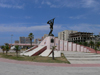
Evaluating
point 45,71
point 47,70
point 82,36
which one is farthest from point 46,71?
point 82,36

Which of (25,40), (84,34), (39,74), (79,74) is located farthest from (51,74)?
(25,40)

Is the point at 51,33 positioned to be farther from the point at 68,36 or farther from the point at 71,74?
the point at 68,36

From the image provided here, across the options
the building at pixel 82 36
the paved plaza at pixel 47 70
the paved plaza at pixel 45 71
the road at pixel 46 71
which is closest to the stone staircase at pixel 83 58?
the paved plaza at pixel 47 70

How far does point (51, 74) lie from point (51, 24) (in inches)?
766

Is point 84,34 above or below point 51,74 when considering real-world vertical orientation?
above

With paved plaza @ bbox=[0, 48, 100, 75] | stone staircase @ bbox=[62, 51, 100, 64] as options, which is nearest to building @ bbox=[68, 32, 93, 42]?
stone staircase @ bbox=[62, 51, 100, 64]

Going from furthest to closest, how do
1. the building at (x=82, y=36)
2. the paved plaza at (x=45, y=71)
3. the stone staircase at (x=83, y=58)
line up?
Result: the building at (x=82, y=36)
the stone staircase at (x=83, y=58)
the paved plaza at (x=45, y=71)

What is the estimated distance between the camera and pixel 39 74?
759cm

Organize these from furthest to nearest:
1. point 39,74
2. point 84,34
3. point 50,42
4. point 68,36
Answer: point 68,36, point 84,34, point 50,42, point 39,74

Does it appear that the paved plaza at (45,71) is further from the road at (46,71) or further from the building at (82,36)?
the building at (82,36)

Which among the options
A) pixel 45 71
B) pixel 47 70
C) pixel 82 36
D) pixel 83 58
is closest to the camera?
pixel 45 71

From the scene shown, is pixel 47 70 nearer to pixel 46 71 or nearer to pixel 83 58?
pixel 46 71

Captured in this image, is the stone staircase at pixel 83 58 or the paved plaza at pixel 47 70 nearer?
the paved plaza at pixel 47 70

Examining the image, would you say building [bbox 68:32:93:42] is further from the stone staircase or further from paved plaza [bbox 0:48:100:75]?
paved plaza [bbox 0:48:100:75]
